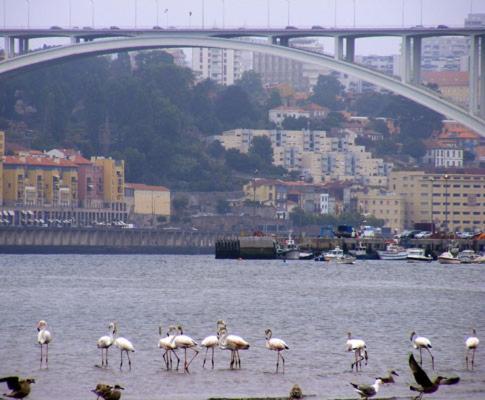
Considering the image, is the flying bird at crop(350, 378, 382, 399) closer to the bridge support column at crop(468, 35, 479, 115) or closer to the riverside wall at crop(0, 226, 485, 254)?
the bridge support column at crop(468, 35, 479, 115)

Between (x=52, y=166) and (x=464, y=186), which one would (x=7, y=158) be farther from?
(x=464, y=186)

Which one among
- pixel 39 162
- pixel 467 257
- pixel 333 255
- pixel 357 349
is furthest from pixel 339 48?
pixel 39 162

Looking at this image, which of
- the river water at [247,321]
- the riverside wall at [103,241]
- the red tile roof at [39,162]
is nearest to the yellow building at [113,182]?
the red tile roof at [39,162]

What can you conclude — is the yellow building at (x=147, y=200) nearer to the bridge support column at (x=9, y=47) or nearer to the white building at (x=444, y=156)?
the white building at (x=444, y=156)

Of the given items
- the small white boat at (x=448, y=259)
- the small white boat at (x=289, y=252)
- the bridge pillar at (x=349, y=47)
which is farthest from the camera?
the small white boat at (x=289, y=252)

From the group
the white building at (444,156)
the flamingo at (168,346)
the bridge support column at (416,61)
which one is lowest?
the flamingo at (168,346)

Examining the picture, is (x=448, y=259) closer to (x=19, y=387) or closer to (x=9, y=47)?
(x=9, y=47)

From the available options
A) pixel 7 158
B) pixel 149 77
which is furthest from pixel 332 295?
pixel 149 77
